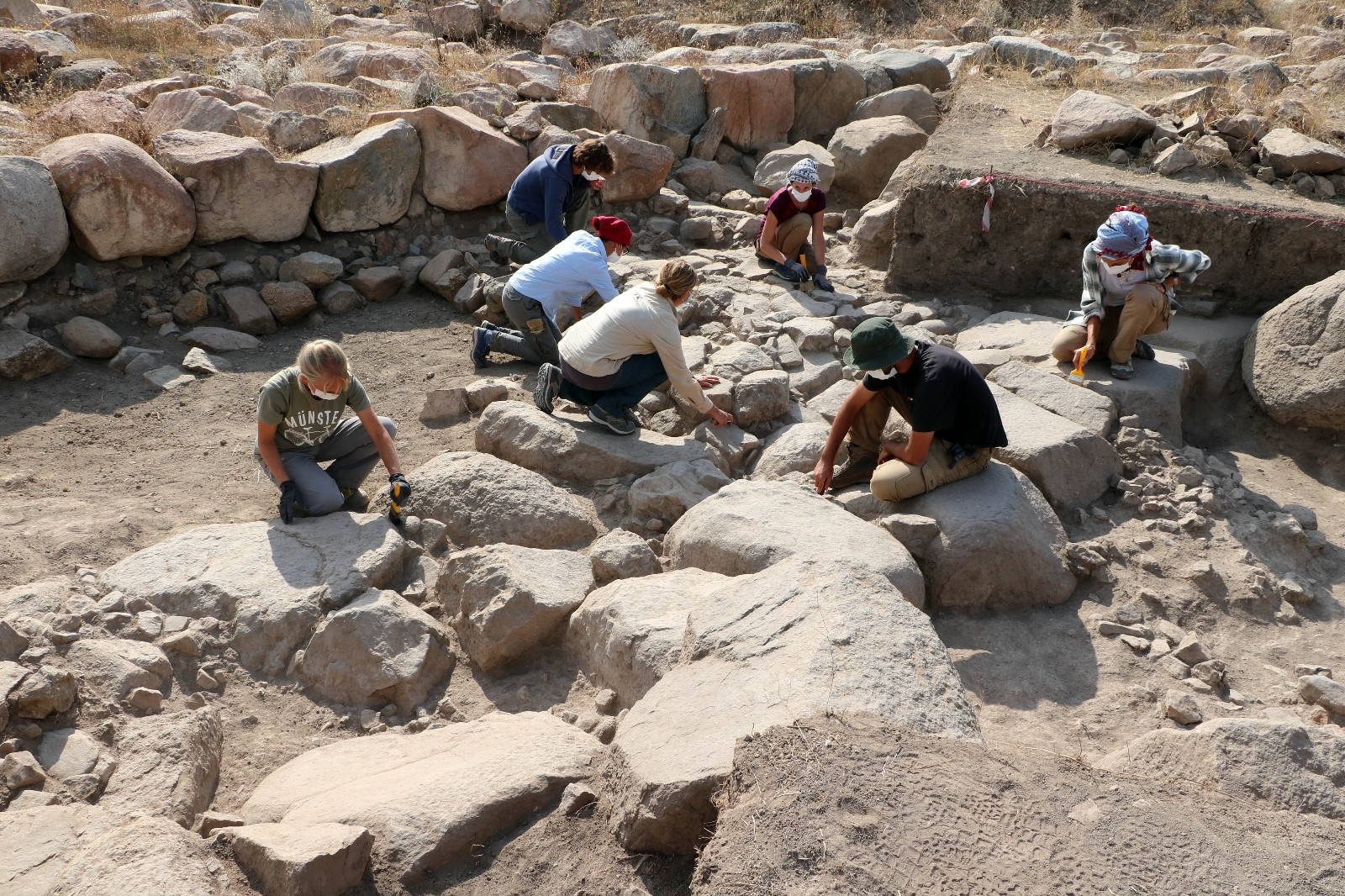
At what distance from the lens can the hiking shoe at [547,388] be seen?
18.7 feet

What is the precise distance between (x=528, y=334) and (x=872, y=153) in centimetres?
400

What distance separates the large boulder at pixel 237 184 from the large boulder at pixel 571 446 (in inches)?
119

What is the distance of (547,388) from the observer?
571cm

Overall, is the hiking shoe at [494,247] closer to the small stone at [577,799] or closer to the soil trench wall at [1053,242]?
the soil trench wall at [1053,242]

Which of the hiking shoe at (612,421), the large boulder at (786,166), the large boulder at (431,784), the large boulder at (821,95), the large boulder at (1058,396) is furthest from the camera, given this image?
the large boulder at (821,95)

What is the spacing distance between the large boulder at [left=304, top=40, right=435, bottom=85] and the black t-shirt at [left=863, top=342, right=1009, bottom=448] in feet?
22.2

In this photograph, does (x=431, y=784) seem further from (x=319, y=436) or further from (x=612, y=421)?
(x=612, y=421)

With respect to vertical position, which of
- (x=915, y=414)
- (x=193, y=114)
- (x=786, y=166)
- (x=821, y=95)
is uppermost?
(x=193, y=114)

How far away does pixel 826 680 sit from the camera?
3.07 metres

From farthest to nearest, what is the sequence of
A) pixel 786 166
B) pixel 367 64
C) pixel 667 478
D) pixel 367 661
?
pixel 367 64
pixel 786 166
pixel 667 478
pixel 367 661

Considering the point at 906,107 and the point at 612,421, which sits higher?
the point at 906,107

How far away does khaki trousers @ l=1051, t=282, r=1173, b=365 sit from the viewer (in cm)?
580

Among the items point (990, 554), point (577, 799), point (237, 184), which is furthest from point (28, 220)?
point (990, 554)

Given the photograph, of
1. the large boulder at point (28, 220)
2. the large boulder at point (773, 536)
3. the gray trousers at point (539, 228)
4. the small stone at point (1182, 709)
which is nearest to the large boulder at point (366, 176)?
the gray trousers at point (539, 228)
